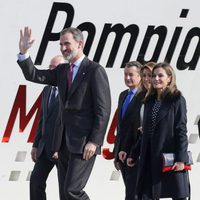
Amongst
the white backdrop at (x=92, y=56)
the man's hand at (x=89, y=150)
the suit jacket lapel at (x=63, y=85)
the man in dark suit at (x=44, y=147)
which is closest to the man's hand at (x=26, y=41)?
the suit jacket lapel at (x=63, y=85)

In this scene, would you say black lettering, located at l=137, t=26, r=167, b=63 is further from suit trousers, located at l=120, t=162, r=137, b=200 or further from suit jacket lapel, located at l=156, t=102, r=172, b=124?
suit jacket lapel, located at l=156, t=102, r=172, b=124

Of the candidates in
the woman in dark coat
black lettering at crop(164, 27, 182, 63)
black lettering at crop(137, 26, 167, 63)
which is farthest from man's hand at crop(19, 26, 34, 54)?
black lettering at crop(164, 27, 182, 63)

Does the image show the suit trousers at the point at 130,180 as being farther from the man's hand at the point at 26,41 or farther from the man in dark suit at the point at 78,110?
the man's hand at the point at 26,41

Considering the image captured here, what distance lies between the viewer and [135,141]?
649cm

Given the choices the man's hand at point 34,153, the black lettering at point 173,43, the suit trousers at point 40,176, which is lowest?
the suit trousers at point 40,176

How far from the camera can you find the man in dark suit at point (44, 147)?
6738 mm

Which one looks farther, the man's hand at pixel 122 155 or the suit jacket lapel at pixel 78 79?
the man's hand at pixel 122 155

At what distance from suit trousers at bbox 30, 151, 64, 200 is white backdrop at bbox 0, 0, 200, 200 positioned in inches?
20.8

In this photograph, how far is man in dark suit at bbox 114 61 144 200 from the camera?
650 cm

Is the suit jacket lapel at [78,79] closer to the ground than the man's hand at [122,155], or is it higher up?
higher up

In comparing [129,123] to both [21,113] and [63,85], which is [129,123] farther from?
[21,113]

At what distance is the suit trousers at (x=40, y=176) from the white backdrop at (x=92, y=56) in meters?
0.53

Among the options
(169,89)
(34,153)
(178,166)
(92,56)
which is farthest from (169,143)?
(92,56)

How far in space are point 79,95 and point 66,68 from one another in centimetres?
25
